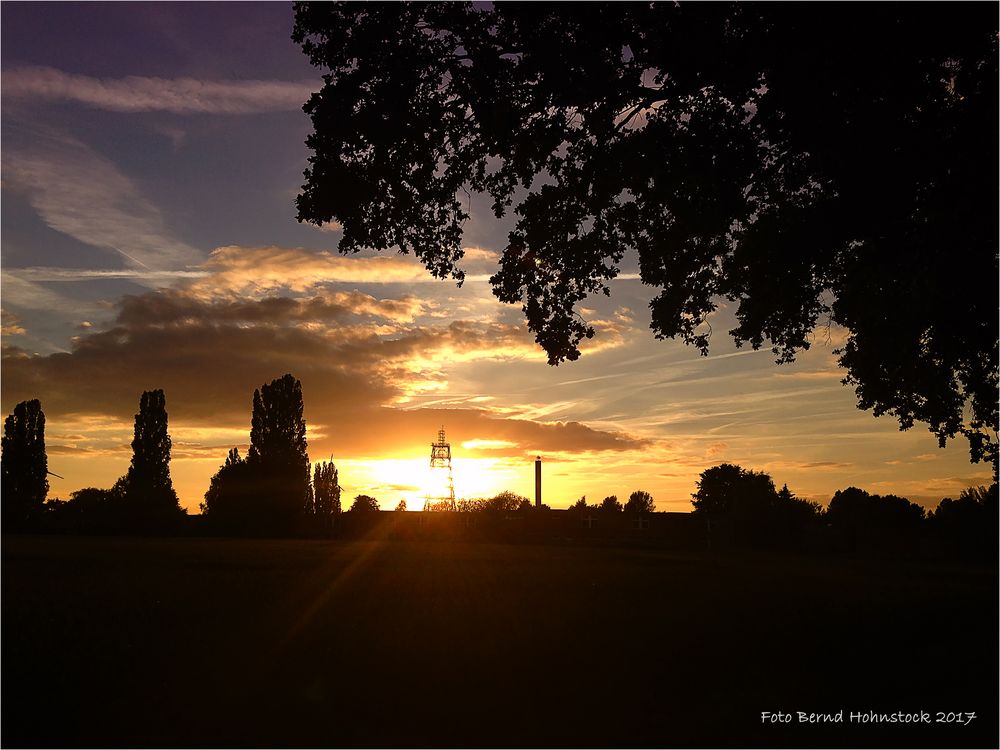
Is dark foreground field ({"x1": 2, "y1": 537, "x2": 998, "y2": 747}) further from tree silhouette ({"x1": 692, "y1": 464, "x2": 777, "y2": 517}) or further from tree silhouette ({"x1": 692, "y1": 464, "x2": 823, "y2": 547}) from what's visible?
tree silhouette ({"x1": 692, "y1": 464, "x2": 777, "y2": 517})

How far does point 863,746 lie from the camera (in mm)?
9180

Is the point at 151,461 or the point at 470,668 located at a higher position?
the point at 151,461

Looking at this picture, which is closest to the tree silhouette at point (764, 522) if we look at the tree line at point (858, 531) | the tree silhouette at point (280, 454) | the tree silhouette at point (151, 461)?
the tree line at point (858, 531)

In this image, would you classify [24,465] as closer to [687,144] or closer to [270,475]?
[270,475]

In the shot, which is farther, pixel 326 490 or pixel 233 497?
pixel 326 490

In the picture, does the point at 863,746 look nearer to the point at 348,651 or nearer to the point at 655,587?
the point at 348,651

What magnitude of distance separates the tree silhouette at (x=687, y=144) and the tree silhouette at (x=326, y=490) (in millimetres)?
98963

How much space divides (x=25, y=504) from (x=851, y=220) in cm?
8652

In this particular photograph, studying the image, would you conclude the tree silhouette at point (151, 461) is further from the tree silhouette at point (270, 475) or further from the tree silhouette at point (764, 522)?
the tree silhouette at point (764, 522)

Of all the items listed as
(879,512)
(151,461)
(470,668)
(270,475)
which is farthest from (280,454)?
(470,668)

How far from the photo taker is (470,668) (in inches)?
479

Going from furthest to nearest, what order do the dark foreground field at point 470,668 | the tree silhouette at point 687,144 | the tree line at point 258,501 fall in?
1. the tree line at point 258,501
2. the tree silhouette at point 687,144
3. the dark foreground field at point 470,668

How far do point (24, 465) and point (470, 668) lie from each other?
86.6m

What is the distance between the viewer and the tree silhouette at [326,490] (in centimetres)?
11418
